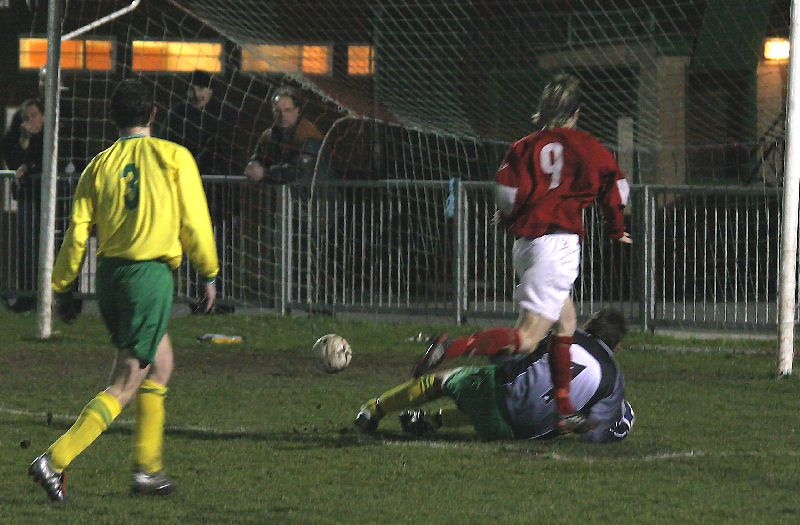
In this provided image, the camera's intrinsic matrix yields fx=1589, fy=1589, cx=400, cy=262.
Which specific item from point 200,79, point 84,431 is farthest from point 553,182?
point 200,79

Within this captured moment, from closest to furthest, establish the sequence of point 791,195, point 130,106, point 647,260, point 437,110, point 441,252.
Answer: point 130,106 → point 791,195 → point 647,260 → point 437,110 → point 441,252

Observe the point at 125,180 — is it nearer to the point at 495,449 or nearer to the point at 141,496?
the point at 141,496

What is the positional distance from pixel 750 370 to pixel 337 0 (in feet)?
17.8

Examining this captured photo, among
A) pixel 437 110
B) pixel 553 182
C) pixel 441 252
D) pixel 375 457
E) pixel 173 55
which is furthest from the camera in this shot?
pixel 173 55

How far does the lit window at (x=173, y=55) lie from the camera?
19859mm

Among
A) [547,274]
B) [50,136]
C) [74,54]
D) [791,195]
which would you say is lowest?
[547,274]

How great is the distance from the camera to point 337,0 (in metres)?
14.5

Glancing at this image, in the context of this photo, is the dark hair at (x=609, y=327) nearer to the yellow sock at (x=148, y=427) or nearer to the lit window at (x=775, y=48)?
the yellow sock at (x=148, y=427)

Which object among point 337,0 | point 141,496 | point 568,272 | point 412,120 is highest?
point 337,0

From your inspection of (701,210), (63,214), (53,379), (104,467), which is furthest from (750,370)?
(63,214)

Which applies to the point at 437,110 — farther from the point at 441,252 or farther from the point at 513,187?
the point at 513,187

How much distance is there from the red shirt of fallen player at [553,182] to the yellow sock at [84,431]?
2265 millimetres

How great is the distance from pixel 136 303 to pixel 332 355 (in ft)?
10.2

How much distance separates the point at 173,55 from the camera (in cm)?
2072
